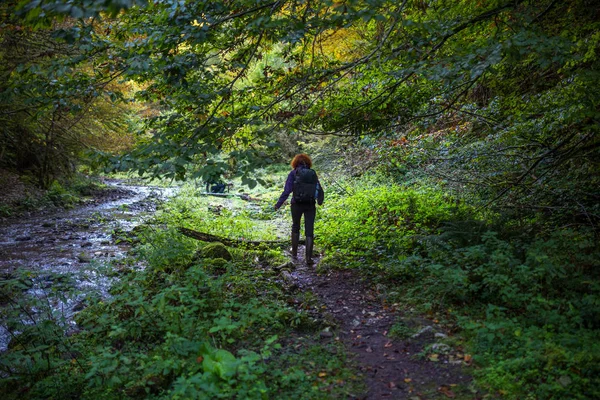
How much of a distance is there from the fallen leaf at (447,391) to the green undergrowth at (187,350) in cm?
72

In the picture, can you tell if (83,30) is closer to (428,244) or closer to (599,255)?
(428,244)

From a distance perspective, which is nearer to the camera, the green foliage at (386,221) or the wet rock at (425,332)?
the wet rock at (425,332)

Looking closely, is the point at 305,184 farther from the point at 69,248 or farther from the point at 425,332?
the point at 69,248

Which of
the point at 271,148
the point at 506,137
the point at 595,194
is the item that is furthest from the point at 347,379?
the point at 506,137

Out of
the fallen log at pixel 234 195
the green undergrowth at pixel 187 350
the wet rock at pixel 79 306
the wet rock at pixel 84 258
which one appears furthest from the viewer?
the fallen log at pixel 234 195

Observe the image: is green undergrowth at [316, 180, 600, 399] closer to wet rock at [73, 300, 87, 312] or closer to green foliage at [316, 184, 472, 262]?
green foliage at [316, 184, 472, 262]

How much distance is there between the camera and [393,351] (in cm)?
437

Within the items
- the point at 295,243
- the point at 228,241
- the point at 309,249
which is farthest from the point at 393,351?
the point at 228,241

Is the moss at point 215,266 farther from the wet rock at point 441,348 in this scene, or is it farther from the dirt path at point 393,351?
the wet rock at point 441,348

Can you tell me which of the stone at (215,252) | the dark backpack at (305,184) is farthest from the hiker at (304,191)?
the stone at (215,252)

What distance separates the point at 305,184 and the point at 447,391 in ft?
16.0

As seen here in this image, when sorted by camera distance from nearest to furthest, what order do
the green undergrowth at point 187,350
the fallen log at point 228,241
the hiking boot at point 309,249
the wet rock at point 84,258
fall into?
1. the green undergrowth at point 187,350
2. the hiking boot at point 309,249
3. the wet rock at point 84,258
4. the fallen log at point 228,241

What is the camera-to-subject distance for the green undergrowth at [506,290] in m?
3.34

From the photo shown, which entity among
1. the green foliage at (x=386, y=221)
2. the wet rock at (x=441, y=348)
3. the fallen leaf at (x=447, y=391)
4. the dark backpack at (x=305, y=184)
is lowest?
the fallen leaf at (x=447, y=391)
